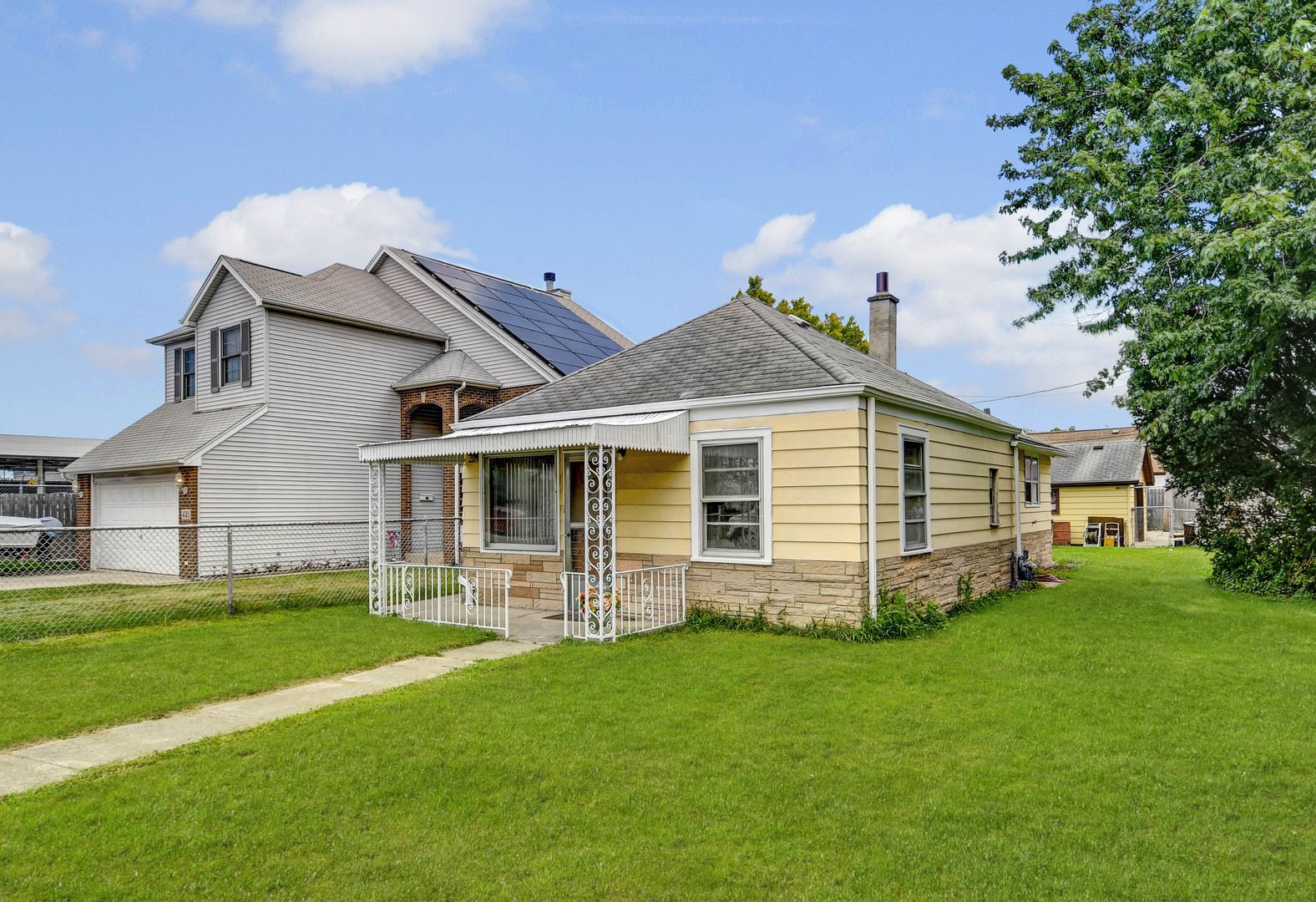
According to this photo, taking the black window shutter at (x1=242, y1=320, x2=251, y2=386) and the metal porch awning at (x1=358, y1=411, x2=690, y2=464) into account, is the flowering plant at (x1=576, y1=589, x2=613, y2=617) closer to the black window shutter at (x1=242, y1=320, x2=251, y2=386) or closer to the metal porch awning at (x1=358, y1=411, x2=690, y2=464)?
the metal porch awning at (x1=358, y1=411, x2=690, y2=464)

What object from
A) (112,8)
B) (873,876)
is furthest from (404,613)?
(112,8)

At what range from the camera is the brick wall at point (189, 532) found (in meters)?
16.4

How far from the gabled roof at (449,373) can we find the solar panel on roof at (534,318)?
4.42ft

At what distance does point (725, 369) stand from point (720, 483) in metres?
1.72

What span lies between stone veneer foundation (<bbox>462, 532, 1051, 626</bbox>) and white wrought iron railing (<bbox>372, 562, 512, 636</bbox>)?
34cm

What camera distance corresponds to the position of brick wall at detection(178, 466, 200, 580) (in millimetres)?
16359

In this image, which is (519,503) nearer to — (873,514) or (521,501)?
(521,501)

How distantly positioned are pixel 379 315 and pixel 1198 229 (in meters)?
18.0

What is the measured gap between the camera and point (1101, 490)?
27969mm

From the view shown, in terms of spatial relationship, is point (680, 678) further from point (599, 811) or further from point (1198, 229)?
point (1198, 229)

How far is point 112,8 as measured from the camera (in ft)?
39.0

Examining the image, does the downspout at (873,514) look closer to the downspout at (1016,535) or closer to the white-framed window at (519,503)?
the white-framed window at (519,503)

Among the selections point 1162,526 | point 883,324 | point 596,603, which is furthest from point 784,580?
point 1162,526

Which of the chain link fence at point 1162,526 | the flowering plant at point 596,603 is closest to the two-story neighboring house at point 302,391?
the flowering plant at point 596,603
